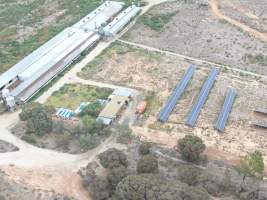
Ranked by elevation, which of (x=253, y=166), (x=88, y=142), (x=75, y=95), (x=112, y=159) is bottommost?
(x=75, y=95)

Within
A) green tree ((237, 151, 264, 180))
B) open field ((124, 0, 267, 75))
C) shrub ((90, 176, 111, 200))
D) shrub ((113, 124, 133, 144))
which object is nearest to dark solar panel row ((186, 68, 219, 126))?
open field ((124, 0, 267, 75))

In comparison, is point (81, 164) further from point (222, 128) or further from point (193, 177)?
point (222, 128)

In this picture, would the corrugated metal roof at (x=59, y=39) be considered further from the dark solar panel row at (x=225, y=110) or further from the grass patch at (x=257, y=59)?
the dark solar panel row at (x=225, y=110)

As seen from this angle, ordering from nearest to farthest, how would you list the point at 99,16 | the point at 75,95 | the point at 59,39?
the point at 75,95, the point at 59,39, the point at 99,16

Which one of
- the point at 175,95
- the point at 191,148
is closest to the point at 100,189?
the point at 191,148

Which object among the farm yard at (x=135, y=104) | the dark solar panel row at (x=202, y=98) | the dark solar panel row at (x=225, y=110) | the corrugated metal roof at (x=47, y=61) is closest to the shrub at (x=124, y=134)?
Answer: the farm yard at (x=135, y=104)

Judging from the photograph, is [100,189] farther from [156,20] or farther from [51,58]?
[156,20]

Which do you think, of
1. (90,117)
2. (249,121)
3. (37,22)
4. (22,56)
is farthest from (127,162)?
(37,22)

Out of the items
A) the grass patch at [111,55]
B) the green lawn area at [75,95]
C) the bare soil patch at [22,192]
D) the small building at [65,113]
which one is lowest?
the green lawn area at [75,95]

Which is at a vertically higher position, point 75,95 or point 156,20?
point 156,20
